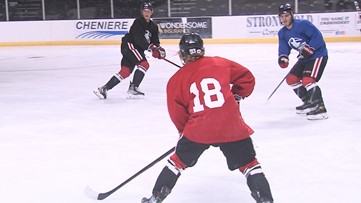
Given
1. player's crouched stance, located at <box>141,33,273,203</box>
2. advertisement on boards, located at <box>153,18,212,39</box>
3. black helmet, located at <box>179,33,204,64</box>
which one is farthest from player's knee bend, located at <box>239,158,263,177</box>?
advertisement on boards, located at <box>153,18,212,39</box>

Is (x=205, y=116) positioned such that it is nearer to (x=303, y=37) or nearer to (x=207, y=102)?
(x=207, y=102)

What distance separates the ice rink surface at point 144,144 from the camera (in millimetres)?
2713

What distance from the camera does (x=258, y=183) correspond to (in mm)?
2246

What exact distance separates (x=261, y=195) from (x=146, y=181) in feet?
2.55

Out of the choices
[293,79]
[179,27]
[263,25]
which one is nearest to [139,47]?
[293,79]

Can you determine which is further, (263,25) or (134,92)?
(263,25)

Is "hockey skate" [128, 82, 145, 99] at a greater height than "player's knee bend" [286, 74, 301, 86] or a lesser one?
lesser

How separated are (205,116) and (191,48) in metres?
0.26

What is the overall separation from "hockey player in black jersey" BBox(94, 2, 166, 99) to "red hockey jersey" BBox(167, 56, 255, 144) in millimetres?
3167

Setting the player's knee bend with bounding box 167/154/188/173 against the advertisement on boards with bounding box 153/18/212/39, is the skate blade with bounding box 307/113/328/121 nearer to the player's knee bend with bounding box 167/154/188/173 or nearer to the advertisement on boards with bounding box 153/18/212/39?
the player's knee bend with bounding box 167/154/188/173

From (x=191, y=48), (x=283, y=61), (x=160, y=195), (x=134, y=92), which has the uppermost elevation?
(x=191, y=48)

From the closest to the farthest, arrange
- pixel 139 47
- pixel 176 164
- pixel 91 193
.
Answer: pixel 176 164, pixel 91 193, pixel 139 47

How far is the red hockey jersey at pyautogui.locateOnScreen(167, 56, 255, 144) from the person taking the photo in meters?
2.19

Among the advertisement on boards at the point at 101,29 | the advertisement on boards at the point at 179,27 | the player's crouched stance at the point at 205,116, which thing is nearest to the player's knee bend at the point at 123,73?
the player's crouched stance at the point at 205,116
